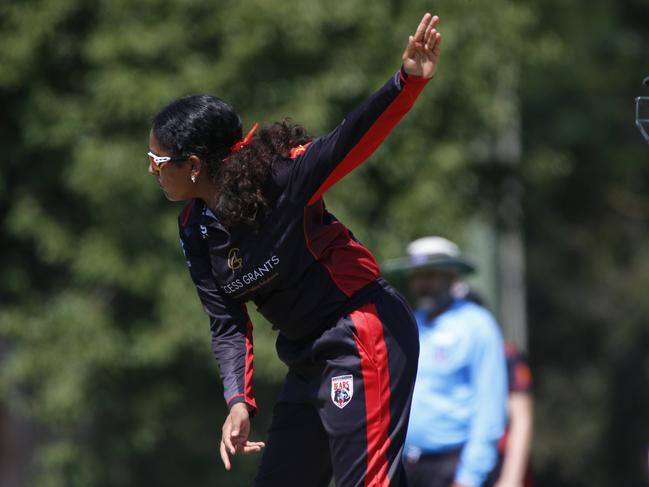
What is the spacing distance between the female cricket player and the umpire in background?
2.05 meters

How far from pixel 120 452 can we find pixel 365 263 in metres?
9.60

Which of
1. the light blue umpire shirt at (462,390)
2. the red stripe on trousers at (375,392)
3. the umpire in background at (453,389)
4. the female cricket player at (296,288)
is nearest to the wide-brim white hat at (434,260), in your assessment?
the umpire in background at (453,389)

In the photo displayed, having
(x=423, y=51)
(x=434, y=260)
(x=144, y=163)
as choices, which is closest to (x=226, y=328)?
(x=423, y=51)

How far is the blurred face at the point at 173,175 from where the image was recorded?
4363 millimetres

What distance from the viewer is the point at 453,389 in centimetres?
663

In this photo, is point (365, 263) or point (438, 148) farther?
point (438, 148)

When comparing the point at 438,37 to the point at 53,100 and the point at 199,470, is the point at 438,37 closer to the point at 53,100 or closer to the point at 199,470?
the point at 53,100

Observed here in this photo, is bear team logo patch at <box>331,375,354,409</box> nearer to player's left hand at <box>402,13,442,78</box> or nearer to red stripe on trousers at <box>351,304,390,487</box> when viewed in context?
red stripe on trousers at <box>351,304,390,487</box>

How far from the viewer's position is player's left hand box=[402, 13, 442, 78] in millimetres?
3861

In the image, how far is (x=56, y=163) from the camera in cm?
1205

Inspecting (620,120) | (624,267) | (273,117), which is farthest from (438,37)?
(624,267)

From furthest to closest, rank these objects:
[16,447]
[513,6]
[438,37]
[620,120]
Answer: [620,120], [16,447], [513,6], [438,37]

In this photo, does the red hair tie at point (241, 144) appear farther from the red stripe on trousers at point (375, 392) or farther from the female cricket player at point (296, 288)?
the red stripe on trousers at point (375, 392)

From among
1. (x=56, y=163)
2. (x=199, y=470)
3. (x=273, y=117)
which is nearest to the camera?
(x=273, y=117)
